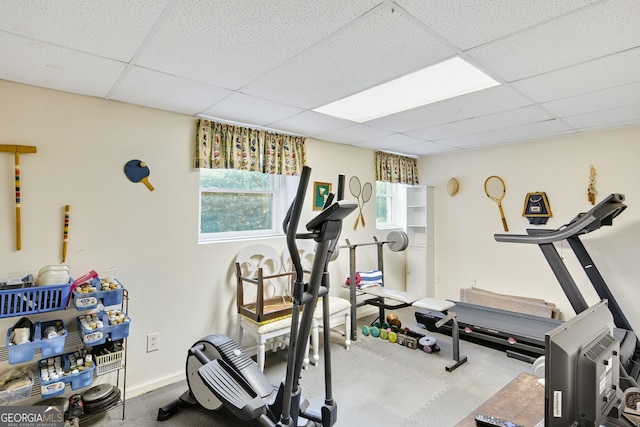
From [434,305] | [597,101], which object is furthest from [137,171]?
[597,101]

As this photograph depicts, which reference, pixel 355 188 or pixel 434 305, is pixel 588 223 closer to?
pixel 434 305

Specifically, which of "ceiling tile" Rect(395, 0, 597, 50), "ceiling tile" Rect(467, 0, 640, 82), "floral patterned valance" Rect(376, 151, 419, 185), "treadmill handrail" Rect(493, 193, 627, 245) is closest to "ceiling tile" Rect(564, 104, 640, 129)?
"treadmill handrail" Rect(493, 193, 627, 245)

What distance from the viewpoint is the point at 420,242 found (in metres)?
4.46

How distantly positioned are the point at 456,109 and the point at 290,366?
86.2 inches

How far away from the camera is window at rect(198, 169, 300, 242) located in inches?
115

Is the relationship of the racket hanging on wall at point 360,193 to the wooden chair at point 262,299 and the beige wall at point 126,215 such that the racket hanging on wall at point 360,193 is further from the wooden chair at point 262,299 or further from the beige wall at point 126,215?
the beige wall at point 126,215

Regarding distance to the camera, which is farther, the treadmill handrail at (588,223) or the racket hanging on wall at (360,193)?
the racket hanging on wall at (360,193)

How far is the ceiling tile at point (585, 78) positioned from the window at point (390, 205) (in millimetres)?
2544

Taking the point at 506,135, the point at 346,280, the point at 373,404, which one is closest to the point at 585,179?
the point at 506,135

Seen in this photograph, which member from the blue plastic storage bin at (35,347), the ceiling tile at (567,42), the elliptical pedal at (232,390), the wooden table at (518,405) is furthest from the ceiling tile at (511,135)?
the blue plastic storage bin at (35,347)

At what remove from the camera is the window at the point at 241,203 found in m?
2.91

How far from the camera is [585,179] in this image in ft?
10.7

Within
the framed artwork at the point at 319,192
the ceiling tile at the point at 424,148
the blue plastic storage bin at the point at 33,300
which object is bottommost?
the blue plastic storage bin at the point at 33,300

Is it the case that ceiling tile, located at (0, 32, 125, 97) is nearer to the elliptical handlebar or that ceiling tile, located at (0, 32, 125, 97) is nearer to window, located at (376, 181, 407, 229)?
the elliptical handlebar
